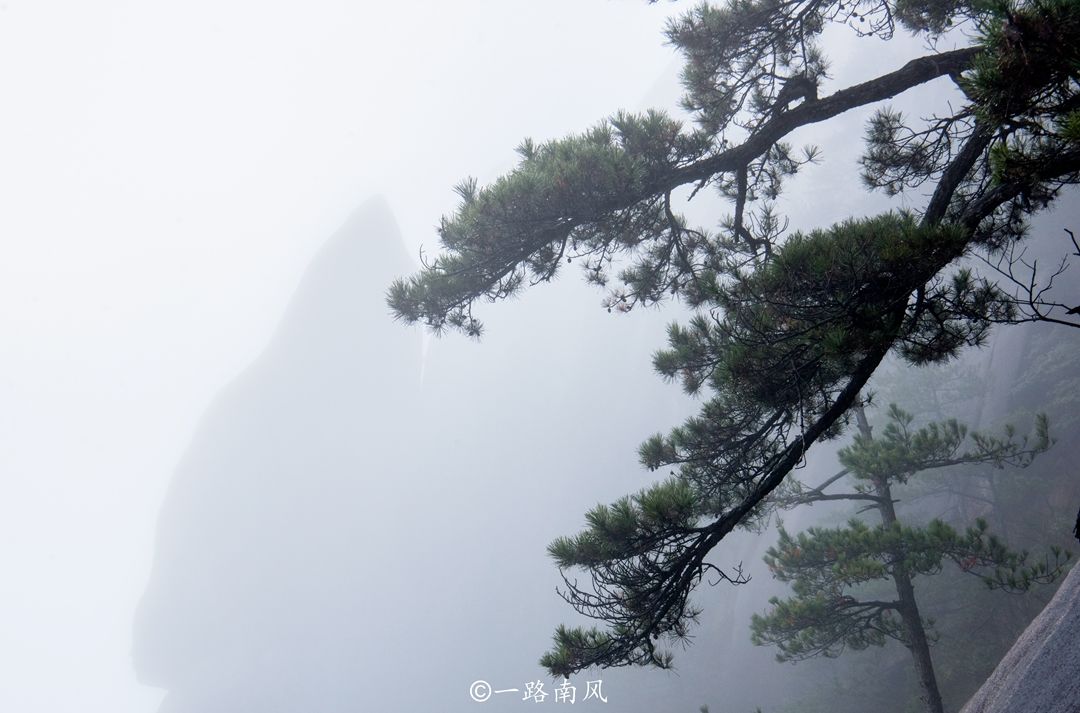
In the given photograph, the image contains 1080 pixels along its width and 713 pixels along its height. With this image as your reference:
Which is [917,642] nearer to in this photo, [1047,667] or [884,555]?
[884,555]

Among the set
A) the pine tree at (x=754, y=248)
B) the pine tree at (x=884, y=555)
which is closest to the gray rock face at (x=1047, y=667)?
the pine tree at (x=754, y=248)

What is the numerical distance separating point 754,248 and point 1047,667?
344 cm

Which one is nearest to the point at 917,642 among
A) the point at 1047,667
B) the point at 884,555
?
the point at 884,555

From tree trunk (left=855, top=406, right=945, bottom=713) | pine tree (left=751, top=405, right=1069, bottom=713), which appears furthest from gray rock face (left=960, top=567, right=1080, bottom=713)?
tree trunk (left=855, top=406, right=945, bottom=713)

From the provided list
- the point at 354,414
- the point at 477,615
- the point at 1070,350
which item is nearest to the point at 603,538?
the point at 1070,350

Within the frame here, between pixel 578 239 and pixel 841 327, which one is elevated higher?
pixel 578 239

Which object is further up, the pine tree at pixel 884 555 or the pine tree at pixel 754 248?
the pine tree at pixel 754 248

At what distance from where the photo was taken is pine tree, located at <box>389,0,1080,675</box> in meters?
2.48

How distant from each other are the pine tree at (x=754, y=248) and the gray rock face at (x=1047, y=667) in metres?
1.37

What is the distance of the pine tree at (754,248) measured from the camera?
2.48 m

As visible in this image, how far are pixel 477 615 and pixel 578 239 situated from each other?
108ft

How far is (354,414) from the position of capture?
4469 cm

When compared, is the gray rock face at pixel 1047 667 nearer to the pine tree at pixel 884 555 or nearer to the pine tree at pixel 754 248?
the pine tree at pixel 754 248

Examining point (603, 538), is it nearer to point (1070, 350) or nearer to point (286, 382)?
point (1070, 350)
